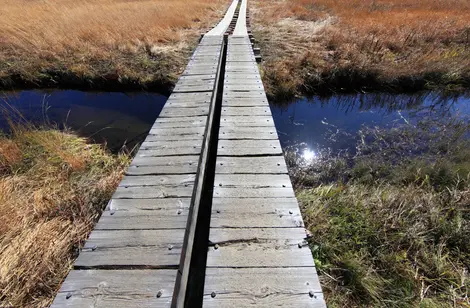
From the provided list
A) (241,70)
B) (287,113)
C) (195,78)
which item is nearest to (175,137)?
(195,78)

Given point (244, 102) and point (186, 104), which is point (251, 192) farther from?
point (186, 104)

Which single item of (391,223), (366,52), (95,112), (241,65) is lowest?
(95,112)

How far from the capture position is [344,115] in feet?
19.1

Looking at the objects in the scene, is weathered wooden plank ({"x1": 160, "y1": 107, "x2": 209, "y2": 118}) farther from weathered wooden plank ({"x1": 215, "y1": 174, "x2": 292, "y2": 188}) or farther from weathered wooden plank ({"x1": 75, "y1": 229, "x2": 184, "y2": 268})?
weathered wooden plank ({"x1": 75, "y1": 229, "x2": 184, "y2": 268})

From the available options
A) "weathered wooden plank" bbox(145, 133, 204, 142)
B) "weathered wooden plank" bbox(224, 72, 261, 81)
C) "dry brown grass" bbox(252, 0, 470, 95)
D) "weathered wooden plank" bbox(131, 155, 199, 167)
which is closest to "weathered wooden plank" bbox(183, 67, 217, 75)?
"weathered wooden plank" bbox(224, 72, 261, 81)

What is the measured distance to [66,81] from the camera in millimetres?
6719

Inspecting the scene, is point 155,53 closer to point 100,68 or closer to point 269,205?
point 100,68

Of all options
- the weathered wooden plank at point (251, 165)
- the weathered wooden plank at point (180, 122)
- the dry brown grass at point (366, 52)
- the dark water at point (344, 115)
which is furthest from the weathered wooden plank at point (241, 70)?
the weathered wooden plank at point (251, 165)

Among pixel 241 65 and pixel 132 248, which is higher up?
pixel 132 248

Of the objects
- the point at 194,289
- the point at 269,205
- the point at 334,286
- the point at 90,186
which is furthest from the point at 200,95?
the point at 334,286

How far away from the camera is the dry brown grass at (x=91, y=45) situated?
6699 mm

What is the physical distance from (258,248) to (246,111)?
248 centimetres

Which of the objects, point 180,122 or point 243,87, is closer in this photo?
point 180,122

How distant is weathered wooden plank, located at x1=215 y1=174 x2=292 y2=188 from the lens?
2.46m
